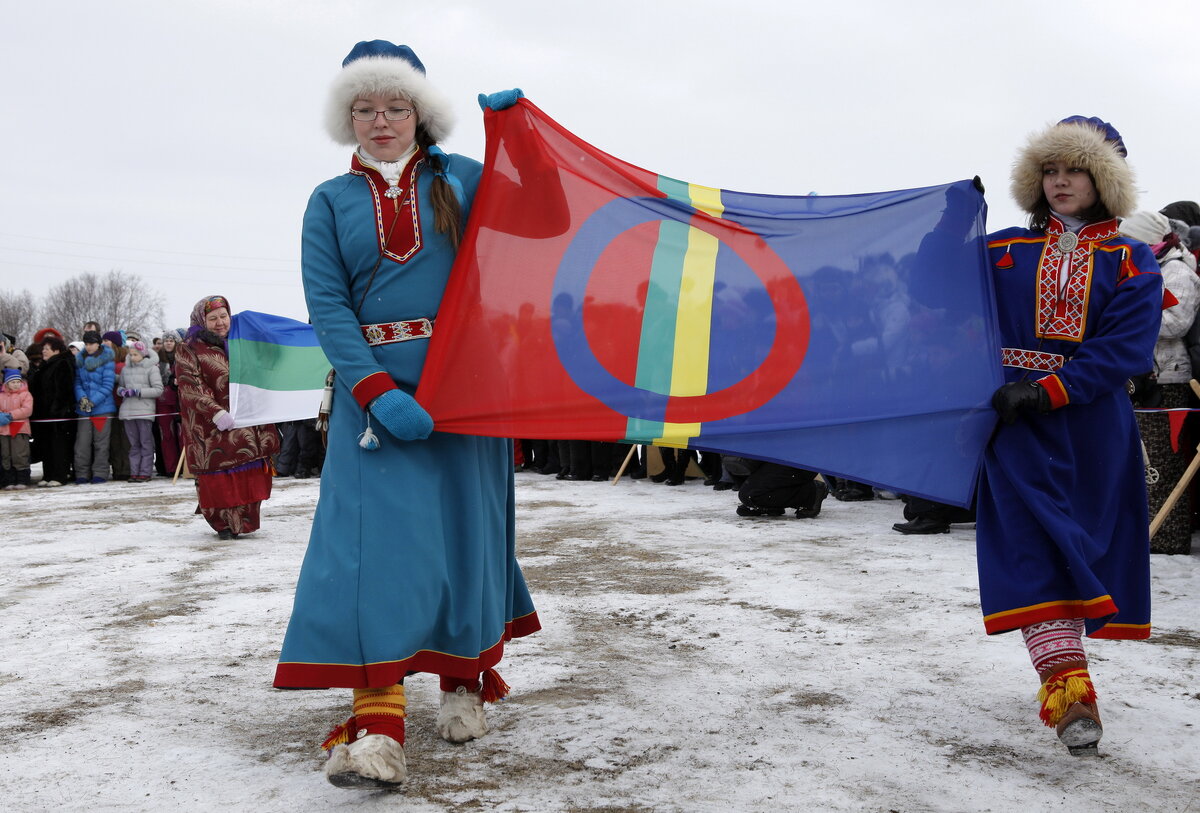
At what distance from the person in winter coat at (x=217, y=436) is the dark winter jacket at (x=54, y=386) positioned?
716 centimetres

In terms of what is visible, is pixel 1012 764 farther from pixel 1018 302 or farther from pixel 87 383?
pixel 87 383

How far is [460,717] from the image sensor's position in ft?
11.1

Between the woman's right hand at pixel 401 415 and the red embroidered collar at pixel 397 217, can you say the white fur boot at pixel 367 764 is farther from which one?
the red embroidered collar at pixel 397 217

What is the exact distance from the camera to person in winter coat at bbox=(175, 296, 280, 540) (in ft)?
27.5

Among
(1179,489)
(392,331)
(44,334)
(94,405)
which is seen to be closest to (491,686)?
(392,331)

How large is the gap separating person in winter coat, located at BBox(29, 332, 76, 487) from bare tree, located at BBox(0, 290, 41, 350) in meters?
64.4

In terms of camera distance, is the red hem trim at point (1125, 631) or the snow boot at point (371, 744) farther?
the red hem trim at point (1125, 631)

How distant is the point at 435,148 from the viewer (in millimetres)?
3537

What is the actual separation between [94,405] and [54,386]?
549 mm

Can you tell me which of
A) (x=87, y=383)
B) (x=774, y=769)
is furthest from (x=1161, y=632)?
(x=87, y=383)

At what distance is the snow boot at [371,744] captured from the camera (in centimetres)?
283

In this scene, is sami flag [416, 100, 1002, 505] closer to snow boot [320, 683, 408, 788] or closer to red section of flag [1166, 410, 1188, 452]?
snow boot [320, 683, 408, 788]

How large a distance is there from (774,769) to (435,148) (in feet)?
7.08

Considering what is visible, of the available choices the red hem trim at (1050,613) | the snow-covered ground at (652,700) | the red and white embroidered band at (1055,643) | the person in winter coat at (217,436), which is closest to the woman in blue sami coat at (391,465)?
the snow-covered ground at (652,700)
